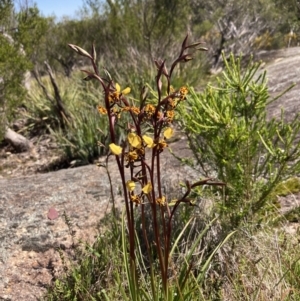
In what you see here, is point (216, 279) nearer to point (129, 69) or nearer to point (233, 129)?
point (233, 129)

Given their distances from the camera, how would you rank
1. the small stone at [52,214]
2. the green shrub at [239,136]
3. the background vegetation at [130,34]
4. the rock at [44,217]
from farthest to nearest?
the background vegetation at [130,34], the small stone at [52,214], the rock at [44,217], the green shrub at [239,136]

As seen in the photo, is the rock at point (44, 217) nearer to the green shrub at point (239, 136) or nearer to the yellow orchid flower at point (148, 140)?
the green shrub at point (239, 136)

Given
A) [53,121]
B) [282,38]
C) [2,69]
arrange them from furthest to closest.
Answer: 1. [282,38]
2. [53,121]
3. [2,69]

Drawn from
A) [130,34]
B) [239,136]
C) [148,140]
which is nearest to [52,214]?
[239,136]

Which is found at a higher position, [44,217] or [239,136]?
[239,136]

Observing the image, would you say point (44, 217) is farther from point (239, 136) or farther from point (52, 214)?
point (239, 136)

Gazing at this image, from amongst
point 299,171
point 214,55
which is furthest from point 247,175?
point 214,55

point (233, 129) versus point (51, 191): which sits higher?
point (233, 129)

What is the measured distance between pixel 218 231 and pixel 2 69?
4955 millimetres

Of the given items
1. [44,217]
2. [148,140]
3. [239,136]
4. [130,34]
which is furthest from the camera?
[130,34]

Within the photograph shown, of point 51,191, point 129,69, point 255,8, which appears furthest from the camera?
point 255,8

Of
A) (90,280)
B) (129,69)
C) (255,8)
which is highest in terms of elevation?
(255,8)

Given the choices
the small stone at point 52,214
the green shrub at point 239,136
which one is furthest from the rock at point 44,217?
the green shrub at point 239,136

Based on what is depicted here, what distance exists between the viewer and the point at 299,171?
2725mm
